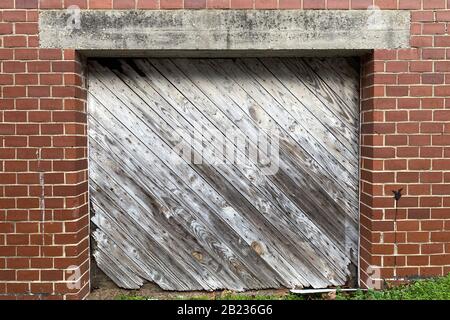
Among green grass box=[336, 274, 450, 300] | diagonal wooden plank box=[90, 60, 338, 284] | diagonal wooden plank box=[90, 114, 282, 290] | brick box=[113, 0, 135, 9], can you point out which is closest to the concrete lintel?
brick box=[113, 0, 135, 9]

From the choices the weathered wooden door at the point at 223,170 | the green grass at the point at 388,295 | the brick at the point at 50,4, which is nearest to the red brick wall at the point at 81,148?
the brick at the point at 50,4

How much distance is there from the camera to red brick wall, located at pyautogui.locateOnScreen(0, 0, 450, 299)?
322cm

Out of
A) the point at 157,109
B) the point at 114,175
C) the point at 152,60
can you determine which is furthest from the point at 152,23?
the point at 114,175

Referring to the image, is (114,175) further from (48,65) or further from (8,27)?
(8,27)

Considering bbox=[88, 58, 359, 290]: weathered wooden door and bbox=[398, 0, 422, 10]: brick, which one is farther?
bbox=[88, 58, 359, 290]: weathered wooden door

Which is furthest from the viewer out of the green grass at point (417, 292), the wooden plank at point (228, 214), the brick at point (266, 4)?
the wooden plank at point (228, 214)

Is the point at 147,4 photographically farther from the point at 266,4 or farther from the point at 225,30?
the point at 266,4

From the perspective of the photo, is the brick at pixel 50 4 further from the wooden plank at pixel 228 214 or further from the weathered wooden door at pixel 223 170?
the wooden plank at pixel 228 214

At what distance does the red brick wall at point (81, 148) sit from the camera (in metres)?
3.22

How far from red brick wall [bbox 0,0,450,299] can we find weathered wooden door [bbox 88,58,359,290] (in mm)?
282

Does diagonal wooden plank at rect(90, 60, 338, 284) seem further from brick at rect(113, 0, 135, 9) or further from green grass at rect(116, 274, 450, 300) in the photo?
brick at rect(113, 0, 135, 9)

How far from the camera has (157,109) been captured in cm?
358

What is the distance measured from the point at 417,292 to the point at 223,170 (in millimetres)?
1949

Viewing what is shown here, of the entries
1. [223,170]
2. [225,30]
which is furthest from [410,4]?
[223,170]
